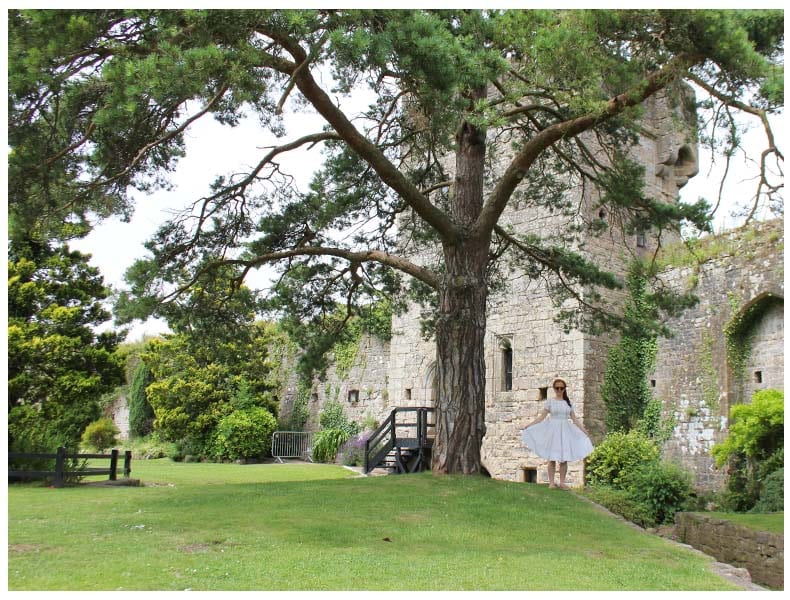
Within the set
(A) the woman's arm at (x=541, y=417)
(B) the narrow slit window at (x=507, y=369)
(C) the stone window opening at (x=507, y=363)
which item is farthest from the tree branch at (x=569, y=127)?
(B) the narrow slit window at (x=507, y=369)

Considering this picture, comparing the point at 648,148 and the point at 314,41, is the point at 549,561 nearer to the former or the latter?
the point at 314,41

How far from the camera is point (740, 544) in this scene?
7.99m

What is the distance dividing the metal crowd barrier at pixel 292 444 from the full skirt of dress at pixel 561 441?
13.1 meters

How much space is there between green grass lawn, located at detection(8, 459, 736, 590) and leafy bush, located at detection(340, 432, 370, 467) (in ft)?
31.3

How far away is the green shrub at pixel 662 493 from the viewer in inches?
484

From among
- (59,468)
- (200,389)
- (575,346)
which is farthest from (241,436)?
(575,346)

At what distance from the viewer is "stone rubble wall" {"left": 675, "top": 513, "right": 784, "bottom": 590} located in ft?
24.2

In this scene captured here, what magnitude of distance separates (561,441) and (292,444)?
1399 centimetres

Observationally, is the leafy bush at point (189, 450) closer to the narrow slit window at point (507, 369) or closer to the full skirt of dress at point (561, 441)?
the narrow slit window at point (507, 369)

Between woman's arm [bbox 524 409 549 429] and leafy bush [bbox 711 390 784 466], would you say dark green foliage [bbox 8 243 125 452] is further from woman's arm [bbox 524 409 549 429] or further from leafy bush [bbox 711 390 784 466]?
leafy bush [bbox 711 390 784 466]

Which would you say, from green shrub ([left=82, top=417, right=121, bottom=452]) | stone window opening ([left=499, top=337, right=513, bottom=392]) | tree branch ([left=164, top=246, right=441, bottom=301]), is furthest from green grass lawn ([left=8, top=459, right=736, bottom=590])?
green shrub ([left=82, top=417, right=121, bottom=452])

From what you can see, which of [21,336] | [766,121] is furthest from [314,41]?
[21,336]

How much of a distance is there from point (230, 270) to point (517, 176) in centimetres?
469

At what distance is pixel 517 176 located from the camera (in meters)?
9.22
